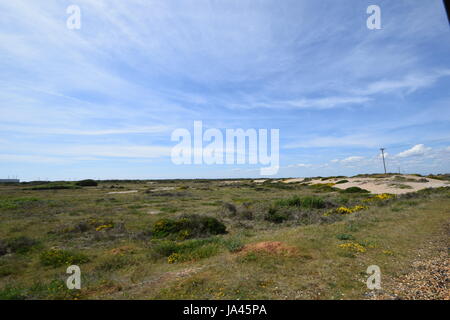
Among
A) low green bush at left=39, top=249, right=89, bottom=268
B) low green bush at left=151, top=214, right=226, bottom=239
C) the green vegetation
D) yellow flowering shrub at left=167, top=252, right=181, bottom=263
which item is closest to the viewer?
the green vegetation

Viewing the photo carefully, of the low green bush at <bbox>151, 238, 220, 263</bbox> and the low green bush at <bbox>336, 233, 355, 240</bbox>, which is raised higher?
the low green bush at <bbox>336, 233, 355, 240</bbox>

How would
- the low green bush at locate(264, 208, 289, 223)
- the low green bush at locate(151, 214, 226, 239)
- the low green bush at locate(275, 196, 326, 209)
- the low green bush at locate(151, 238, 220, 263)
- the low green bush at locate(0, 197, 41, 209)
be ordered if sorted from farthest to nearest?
the low green bush at locate(0, 197, 41, 209) < the low green bush at locate(275, 196, 326, 209) < the low green bush at locate(264, 208, 289, 223) < the low green bush at locate(151, 214, 226, 239) < the low green bush at locate(151, 238, 220, 263)

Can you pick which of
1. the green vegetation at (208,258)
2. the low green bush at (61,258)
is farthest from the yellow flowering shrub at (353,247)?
the low green bush at (61,258)

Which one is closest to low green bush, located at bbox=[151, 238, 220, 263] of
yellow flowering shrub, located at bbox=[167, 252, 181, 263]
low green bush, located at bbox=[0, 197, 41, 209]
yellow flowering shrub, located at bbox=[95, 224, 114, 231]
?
yellow flowering shrub, located at bbox=[167, 252, 181, 263]

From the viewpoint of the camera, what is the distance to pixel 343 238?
35.0 feet

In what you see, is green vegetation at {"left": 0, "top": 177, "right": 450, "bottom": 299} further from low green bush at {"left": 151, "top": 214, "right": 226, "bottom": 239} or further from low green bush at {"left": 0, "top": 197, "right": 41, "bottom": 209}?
low green bush at {"left": 0, "top": 197, "right": 41, "bottom": 209}

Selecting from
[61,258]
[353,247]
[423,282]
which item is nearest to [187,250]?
[61,258]

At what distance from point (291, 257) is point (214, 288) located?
11.3 ft

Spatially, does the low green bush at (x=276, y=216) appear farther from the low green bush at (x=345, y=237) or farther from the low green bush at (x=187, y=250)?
the low green bush at (x=187, y=250)

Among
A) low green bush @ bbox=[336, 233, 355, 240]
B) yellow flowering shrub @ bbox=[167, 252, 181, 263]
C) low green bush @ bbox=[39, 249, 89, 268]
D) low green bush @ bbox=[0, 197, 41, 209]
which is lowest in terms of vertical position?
low green bush @ bbox=[39, 249, 89, 268]

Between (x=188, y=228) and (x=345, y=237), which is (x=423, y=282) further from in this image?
(x=188, y=228)

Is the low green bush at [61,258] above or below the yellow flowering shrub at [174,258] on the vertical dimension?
below

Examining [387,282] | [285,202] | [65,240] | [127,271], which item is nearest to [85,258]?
[127,271]
